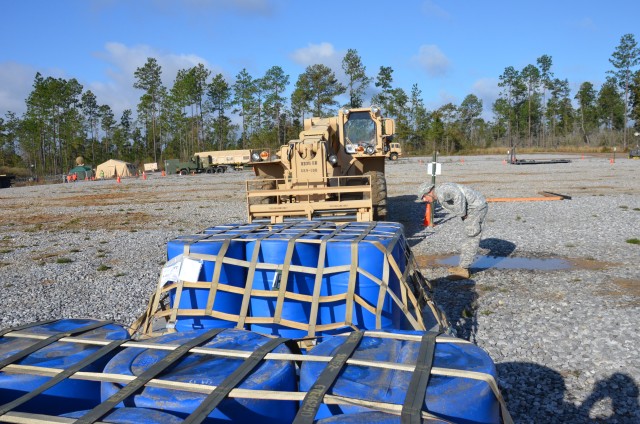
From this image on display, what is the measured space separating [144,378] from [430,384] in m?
1.42

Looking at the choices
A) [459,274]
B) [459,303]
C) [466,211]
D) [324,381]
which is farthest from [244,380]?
[466,211]

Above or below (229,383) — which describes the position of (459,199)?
above

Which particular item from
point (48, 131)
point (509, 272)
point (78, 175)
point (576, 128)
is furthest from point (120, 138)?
point (509, 272)

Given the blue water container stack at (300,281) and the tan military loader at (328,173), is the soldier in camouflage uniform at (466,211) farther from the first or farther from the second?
the blue water container stack at (300,281)

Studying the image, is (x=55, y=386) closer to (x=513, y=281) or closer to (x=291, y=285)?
(x=291, y=285)

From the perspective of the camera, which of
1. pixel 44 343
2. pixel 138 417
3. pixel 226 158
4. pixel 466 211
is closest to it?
pixel 138 417

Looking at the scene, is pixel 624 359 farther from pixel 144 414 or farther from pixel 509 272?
pixel 144 414

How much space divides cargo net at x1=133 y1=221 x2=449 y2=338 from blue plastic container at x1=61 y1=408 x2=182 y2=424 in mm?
2172

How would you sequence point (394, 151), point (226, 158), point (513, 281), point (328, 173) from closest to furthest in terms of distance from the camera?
1. point (513, 281)
2. point (328, 173)
3. point (394, 151)
4. point (226, 158)

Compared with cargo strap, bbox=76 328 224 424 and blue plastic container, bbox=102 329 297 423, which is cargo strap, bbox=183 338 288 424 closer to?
blue plastic container, bbox=102 329 297 423

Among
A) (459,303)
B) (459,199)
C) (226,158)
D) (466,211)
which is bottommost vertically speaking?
(459,303)

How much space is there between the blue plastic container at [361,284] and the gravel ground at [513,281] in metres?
1.23

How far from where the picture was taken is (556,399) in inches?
173

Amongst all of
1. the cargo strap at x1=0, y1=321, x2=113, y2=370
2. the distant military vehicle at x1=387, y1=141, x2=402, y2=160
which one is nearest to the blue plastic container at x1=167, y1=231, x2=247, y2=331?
the cargo strap at x1=0, y1=321, x2=113, y2=370
